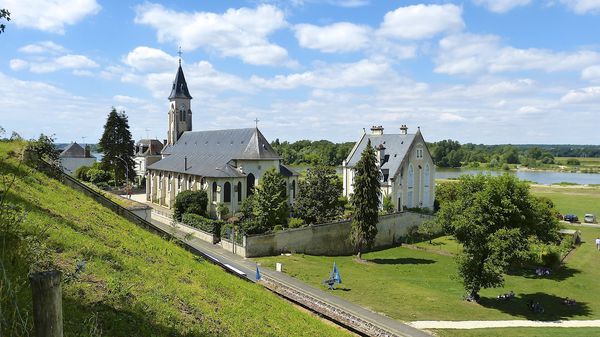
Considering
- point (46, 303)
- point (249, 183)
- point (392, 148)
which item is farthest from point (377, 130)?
point (46, 303)

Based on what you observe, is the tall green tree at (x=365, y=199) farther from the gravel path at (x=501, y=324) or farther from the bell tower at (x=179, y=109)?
the bell tower at (x=179, y=109)

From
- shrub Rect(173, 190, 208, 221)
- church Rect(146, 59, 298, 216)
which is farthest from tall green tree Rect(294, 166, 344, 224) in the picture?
shrub Rect(173, 190, 208, 221)

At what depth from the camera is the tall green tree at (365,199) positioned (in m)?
36.8

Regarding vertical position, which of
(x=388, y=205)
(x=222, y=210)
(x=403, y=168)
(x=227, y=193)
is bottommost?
(x=222, y=210)

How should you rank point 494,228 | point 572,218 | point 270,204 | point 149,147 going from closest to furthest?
point 494,228 → point 270,204 → point 572,218 → point 149,147

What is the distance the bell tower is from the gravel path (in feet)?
175

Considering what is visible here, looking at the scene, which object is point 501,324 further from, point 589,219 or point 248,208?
point 589,219

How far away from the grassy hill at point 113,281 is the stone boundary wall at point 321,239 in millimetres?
19965

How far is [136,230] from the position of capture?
15.5 metres

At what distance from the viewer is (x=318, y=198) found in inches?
1678

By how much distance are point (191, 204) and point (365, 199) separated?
18767 millimetres

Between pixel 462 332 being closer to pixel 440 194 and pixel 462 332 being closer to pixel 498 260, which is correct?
pixel 498 260

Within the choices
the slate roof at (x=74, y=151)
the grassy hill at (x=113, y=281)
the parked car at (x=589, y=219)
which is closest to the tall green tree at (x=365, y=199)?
the grassy hill at (x=113, y=281)

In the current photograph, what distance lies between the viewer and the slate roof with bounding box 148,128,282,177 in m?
49.8
